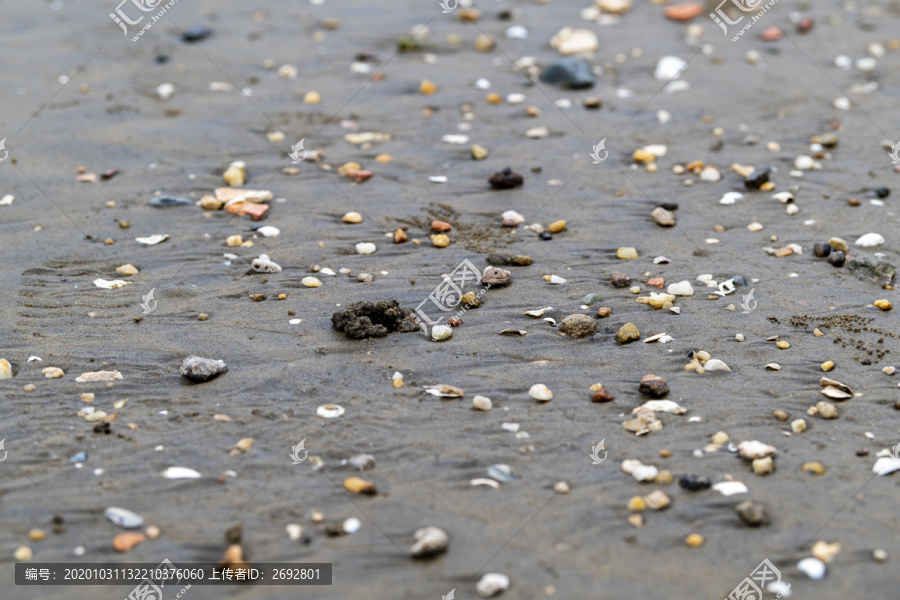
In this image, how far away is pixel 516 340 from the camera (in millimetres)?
4012

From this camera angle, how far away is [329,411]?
3.54 metres

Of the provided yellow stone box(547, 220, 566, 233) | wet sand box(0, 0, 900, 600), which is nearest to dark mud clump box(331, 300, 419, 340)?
wet sand box(0, 0, 900, 600)

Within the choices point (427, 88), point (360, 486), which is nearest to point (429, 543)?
point (360, 486)

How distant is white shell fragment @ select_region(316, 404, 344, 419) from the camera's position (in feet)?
11.5

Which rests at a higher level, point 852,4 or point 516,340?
point 852,4

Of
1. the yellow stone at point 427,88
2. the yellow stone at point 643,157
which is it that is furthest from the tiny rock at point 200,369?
the yellow stone at point 427,88

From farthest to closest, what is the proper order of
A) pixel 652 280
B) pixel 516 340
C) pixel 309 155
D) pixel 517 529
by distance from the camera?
pixel 309 155, pixel 652 280, pixel 516 340, pixel 517 529

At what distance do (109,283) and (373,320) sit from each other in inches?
66.4

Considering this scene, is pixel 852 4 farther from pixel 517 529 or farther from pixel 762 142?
pixel 517 529

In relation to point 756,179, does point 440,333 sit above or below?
below

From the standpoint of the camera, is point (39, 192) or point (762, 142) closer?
point (39, 192)

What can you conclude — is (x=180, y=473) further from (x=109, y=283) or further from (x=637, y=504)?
(x=637, y=504)

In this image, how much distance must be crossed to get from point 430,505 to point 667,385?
1369 millimetres

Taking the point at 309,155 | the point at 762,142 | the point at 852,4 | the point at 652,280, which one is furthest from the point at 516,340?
the point at 852,4
